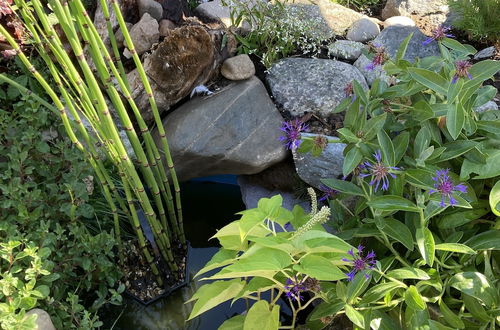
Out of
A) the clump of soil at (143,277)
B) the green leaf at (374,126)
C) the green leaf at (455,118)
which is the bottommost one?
the clump of soil at (143,277)

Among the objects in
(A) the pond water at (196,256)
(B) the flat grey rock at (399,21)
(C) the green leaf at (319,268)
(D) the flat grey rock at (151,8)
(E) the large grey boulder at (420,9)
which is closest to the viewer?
(C) the green leaf at (319,268)

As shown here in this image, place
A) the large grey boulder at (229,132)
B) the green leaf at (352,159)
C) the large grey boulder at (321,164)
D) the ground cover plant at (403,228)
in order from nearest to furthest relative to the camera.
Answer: the ground cover plant at (403,228), the green leaf at (352,159), the large grey boulder at (321,164), the large grey boulder at (229,132)

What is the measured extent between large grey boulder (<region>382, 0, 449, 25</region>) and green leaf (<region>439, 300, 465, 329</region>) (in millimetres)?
2098

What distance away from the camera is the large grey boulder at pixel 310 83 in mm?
2404

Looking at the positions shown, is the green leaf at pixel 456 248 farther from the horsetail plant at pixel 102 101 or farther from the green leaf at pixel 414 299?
the horsetail plant at pixel 102 101

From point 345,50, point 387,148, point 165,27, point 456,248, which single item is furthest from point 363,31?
point 456,248

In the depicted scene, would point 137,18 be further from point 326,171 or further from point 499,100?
point 499,100

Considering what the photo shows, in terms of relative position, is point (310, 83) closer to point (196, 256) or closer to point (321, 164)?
point (321, 164)

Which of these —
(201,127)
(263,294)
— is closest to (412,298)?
(263,294)

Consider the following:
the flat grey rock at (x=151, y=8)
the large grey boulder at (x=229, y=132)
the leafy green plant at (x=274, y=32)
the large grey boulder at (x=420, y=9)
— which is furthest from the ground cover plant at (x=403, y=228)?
the large grey boulder at (x=420, y=9)

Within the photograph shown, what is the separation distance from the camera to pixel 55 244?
1.73 metres

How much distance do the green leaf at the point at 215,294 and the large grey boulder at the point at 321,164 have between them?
33.7 inches

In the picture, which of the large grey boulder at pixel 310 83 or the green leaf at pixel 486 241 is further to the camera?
the large grey boulder at pixel 310 83

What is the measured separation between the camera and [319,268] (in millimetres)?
1245
